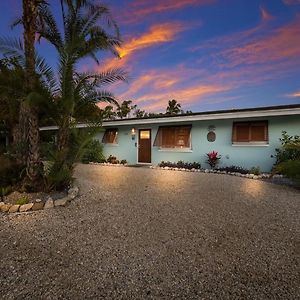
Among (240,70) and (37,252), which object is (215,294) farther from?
(240,70)

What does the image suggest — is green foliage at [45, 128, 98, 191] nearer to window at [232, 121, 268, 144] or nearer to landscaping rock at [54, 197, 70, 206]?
landscaping rock at [54, 197, 70, 206]

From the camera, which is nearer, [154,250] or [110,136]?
[154,250]

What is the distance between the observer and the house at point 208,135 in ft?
37.2

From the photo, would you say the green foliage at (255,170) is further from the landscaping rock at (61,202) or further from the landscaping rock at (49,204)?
the landscaping rock at (49,204)

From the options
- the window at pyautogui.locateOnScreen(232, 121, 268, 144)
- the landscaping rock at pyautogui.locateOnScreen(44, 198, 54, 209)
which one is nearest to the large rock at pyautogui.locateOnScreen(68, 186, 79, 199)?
the landscaping rock at pyautogui.locateOnScreen(44, 198, 54, 209)

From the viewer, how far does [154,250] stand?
3443 mm

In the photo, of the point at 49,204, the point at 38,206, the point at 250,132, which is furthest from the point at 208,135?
the point at 38,206

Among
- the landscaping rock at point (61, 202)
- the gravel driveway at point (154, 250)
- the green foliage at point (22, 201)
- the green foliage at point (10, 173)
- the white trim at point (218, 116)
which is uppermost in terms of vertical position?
the white trim at point (218, 116)

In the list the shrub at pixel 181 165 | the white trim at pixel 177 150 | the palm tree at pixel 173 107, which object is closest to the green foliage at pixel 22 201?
the shrub at pixel 181 165

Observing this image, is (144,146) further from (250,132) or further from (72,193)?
(72,193)

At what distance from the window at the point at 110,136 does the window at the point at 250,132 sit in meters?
8.06

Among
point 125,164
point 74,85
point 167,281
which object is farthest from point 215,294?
point 125,164

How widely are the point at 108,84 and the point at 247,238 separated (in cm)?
598

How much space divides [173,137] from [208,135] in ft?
7.06
